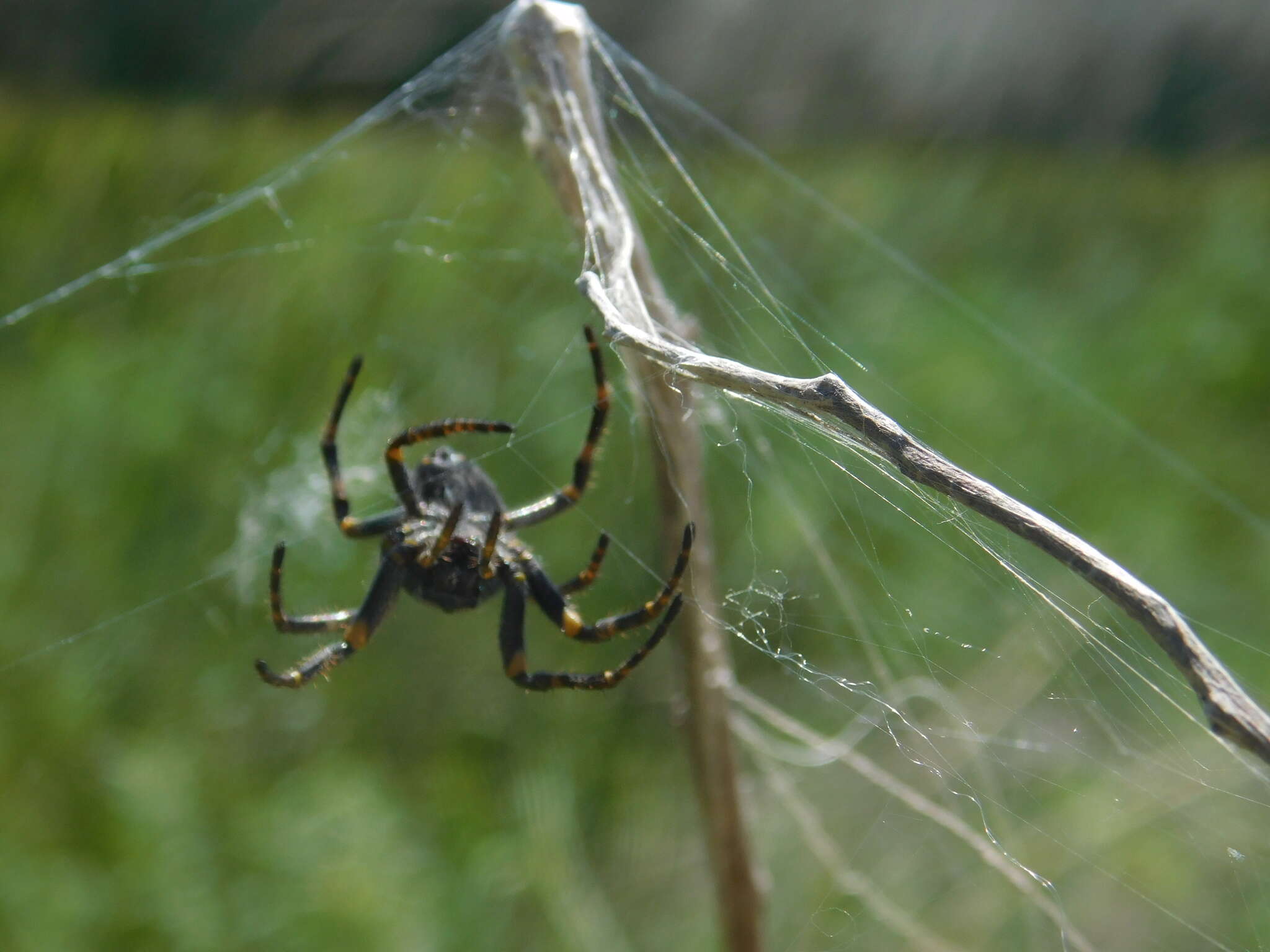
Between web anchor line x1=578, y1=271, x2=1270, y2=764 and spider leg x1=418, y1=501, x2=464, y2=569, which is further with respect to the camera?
spider leg x1=418, y1=501, x2=464, y2=569

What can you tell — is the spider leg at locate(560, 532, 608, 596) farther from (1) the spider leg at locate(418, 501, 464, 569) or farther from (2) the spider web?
(2) the spider web

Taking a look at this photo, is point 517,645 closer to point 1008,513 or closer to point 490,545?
point 490,545

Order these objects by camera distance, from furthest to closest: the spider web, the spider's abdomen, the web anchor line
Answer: the spider web < the spider's abdomen < the web anchor line

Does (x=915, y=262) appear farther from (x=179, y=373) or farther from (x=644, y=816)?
(x=179, y=373)

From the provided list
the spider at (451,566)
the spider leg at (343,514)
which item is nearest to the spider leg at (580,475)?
the spider at (451,566)

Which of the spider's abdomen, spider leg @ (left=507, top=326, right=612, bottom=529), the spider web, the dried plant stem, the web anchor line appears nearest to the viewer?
the web anchor line

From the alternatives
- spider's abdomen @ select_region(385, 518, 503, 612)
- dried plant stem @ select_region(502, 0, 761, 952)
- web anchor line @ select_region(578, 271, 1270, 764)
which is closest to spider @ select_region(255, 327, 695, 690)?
spider's abdomen @ select_region(385, 518, 503, 612)

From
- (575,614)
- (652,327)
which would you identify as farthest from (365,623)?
(652,327)

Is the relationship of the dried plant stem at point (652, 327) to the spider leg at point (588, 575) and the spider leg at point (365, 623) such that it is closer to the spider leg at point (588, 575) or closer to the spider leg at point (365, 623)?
the spider leg at point (588, 575)
